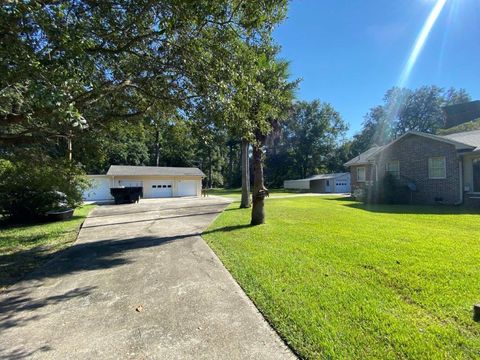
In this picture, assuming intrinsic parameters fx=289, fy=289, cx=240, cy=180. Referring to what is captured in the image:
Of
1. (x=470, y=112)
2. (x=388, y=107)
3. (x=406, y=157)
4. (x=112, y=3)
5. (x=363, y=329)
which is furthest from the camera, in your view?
(x=388, y=107)

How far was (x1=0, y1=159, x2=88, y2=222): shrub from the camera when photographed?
38.2 feet

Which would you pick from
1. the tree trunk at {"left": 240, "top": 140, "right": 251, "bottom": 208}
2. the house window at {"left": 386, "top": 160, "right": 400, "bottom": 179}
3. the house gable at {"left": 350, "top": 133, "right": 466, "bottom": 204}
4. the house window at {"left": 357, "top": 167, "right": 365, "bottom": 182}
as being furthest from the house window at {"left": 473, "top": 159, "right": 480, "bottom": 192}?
the tree trunk at {"left": 240, "top": 140, "right": 251, "bottom": 208}

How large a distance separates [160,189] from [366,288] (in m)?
29.5

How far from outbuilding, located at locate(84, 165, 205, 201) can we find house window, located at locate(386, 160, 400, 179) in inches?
801

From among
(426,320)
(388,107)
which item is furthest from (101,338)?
(388,107)

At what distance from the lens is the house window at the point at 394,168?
1938 cm

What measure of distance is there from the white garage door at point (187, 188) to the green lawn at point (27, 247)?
20627mm

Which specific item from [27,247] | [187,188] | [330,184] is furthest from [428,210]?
[330,184]

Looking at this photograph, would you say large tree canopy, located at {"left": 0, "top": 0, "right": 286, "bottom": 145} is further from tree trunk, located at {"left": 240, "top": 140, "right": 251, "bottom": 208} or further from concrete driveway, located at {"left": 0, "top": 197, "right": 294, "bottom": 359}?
tree trunk, located at {"left": 240, "top": 140, "right": 251, "bottom": 208}

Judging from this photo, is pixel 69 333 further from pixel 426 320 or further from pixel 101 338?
pixel 426 320

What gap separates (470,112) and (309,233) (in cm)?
5251

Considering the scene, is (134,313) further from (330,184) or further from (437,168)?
(330,184)

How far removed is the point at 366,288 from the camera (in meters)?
4.20

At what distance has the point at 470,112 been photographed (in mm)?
45875
